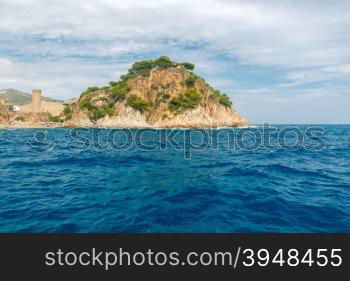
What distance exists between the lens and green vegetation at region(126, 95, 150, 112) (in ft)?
381

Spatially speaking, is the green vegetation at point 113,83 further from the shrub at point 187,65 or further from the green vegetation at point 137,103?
the shrub at point 187,65

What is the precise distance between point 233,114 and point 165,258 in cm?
A: 13339

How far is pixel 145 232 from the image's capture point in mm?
7133

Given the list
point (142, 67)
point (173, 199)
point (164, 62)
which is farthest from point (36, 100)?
point (173, 199)

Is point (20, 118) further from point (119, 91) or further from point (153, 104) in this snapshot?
point (153, 104)

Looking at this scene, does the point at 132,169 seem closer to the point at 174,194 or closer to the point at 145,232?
the point at 174,194

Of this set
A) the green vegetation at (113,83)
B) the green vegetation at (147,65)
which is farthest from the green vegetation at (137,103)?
the green vegetation at (113,83)

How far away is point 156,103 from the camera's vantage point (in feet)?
403

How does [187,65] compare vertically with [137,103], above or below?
above

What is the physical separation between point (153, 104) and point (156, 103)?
1.94m

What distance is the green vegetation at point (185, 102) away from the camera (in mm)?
116750

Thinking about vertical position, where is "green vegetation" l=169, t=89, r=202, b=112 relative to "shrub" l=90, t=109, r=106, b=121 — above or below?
above

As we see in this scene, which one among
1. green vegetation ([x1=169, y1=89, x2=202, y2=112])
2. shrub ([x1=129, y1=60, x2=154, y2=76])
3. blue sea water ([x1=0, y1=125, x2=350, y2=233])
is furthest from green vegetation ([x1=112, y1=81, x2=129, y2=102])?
blue sea water ([x1=0, y1=125, x2=350, y2=233])

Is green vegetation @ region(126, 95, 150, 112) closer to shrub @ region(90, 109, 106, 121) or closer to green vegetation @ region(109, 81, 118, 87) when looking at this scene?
Answer: shrub @ region(90, 109, 106, 121)
